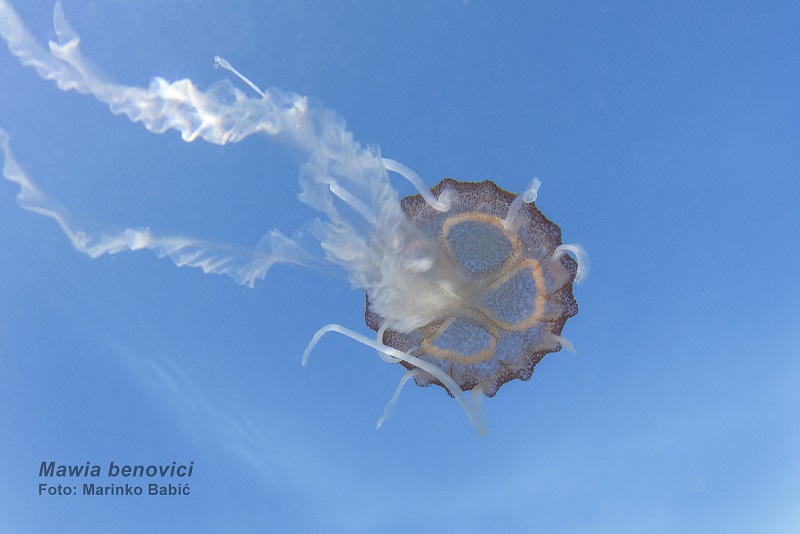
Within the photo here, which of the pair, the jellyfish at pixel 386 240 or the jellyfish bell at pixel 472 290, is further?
the jellyfish bell at pixel 472 290

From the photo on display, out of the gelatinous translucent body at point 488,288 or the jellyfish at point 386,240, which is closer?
the jellyfish at point 386,240

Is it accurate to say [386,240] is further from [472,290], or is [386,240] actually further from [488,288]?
[488,288]

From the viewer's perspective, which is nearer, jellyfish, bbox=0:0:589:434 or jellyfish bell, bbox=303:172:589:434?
jellyfish, bbox=0:0:589:434

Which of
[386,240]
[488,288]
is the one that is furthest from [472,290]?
[386,240]

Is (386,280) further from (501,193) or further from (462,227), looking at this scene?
(501,193)
